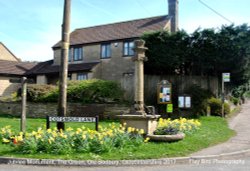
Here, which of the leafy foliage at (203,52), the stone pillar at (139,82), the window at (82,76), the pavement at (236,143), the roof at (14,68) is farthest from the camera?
the roof at (14,68)

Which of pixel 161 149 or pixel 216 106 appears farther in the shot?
pixel 216 106

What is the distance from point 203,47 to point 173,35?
2.28 metres

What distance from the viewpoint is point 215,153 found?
10289 millimetres

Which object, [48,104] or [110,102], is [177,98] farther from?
[48,104]

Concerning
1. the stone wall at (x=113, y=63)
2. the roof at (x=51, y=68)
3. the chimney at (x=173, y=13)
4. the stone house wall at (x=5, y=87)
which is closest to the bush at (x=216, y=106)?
the stone wall at (x=113, y=63)

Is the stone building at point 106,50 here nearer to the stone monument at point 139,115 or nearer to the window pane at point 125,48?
the window pane at point 125,48

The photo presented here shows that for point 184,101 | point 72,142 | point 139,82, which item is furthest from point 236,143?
point 184,101

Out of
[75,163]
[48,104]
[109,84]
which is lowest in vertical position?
[75,163]

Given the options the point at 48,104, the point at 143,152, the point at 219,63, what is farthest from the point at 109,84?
the point at 143,152

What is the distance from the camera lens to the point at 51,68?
34656 millimetres

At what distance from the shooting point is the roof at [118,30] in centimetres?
3119

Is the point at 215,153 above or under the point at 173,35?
under

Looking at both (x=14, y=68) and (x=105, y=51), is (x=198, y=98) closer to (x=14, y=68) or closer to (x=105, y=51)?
(x=105, y=51)

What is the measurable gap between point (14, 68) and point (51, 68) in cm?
498
